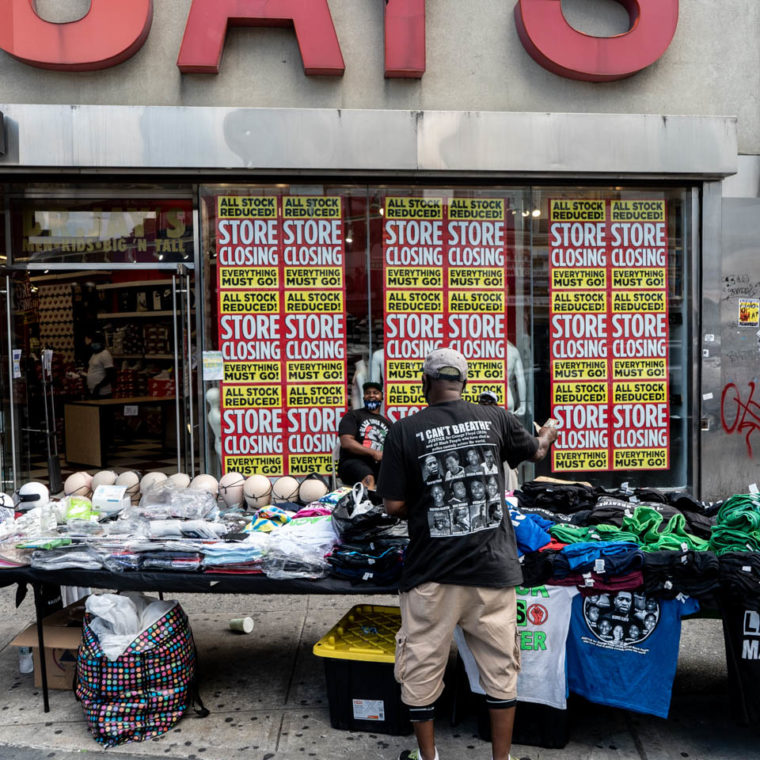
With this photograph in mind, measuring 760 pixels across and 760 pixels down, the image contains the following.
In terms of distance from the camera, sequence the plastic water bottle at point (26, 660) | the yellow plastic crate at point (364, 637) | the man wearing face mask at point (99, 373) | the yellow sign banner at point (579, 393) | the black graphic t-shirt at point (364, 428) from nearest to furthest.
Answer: the yellow plastic crate at point (364, 637) → the plastic water bottle at point (26, 660) → the black graphic t-shirt at point (364, 428) → the yellow sign banner at point (579, 393) → the man wearing face mask at point (99, 373)

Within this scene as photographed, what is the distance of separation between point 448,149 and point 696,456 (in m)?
4.14

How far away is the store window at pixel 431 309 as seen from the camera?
8.59m

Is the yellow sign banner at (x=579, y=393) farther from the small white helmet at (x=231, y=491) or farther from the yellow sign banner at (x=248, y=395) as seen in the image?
the small white helmet at (x=231, y=491)

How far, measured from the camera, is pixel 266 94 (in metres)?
8.32

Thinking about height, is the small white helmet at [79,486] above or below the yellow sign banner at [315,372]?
below

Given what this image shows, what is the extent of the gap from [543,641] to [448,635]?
662 mm

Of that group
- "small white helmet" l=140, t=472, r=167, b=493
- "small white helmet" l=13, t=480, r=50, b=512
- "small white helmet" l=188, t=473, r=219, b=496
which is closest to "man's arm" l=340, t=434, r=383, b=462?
"small white helmet" l=188, t=473, r=219, b=496

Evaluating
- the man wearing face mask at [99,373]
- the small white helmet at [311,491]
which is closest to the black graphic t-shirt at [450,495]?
the small white helmet at [311,491]

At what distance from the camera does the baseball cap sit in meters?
3.81

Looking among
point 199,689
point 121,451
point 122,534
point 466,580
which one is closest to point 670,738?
point 466,580

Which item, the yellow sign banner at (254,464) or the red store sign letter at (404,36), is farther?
the yellow sign banner at (254,464)

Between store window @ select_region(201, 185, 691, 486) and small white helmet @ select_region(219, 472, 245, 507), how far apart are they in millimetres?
383

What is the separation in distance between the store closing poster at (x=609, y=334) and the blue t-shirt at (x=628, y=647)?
190 inches

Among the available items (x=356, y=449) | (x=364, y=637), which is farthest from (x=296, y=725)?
(x=356, y=449)
